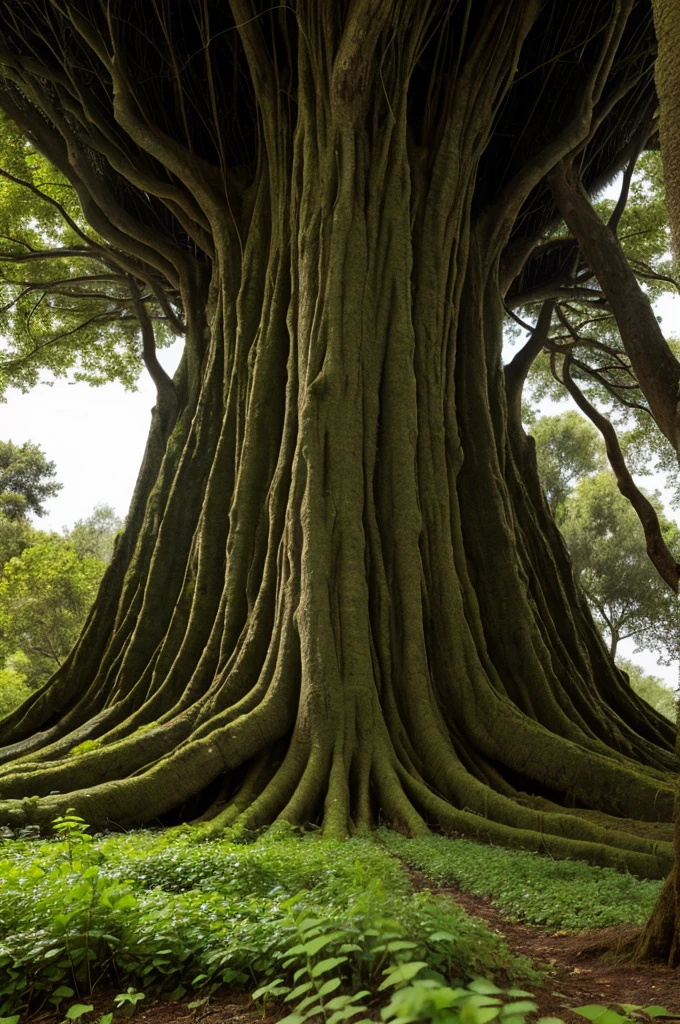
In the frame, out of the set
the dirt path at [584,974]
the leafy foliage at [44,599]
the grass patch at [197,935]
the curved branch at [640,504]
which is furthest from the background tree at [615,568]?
the grass patch at [197,935]

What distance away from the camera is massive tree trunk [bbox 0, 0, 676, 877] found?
5.27m

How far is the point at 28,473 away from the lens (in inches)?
1186

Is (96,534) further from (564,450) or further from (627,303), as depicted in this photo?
(627,303)

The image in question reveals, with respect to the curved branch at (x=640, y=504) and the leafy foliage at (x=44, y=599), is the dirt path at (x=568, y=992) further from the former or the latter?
the leafy foliage at (x=44, y=599)

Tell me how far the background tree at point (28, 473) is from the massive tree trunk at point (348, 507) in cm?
2211

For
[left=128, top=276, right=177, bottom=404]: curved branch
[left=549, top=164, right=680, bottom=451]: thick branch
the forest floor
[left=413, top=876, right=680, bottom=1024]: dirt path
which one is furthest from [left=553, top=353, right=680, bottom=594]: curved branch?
[left=128, top=276, right=177, bottom=404]: curved branch

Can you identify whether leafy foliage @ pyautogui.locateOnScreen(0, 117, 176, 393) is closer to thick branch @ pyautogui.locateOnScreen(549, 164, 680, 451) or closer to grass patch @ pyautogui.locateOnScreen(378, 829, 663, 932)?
thick branch @ pyautogui.locateOnScreen(549, 164, 680, 451)

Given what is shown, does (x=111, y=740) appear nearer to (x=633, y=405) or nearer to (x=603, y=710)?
(x=603, y=710)

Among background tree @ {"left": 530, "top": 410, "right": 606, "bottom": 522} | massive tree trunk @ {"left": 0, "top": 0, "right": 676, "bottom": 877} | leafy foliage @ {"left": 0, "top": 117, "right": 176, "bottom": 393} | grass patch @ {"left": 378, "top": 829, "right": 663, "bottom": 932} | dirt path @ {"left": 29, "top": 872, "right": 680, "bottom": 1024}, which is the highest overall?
background tree @ {"left": 530, "top": 410, "right": 606, "bottom": 522}

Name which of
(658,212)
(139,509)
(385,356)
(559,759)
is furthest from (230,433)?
(658,212)

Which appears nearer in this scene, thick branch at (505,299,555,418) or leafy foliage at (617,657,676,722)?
thick branch at (505,299,555,418)

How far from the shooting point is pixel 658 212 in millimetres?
12375

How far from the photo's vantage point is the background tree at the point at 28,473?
2983 centimetres

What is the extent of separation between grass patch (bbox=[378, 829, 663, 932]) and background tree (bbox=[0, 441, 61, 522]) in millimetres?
28275
